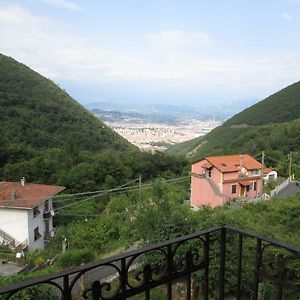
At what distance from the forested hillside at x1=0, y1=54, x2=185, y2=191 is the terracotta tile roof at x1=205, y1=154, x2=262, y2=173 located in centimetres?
802

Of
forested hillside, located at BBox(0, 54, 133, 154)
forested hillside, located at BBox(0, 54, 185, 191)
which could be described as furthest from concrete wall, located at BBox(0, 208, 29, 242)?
forested hillside, located at BBox(0, 54, 133, 154)

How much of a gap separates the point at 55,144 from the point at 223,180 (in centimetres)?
1777

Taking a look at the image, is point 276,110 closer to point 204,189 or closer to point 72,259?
point 204,189

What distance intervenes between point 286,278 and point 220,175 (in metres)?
15.8

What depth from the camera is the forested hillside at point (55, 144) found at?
→ 23.3m

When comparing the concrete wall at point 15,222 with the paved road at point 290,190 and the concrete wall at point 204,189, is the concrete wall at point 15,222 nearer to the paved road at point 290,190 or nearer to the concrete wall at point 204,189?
the concrete wall at point 204,189

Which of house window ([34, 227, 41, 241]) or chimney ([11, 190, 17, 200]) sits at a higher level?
chimney ([11, 190, 17, 200])

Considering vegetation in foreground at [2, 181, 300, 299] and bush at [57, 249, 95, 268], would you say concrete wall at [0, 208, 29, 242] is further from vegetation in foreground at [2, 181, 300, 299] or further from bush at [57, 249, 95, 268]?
bush at [57, 249, 95, 268]

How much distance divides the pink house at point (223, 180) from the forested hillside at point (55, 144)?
7068 millimetres

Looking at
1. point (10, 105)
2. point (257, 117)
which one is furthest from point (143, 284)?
point (257, 117)

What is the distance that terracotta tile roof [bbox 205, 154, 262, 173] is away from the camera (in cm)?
1714

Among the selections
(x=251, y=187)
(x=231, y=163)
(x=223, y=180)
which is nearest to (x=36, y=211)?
(x=223, y=180)

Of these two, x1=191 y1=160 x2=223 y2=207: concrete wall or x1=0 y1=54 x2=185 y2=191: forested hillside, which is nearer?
x1=191 y1=160 x2=223 y2=207: concrete wall

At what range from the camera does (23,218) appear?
14.1m
